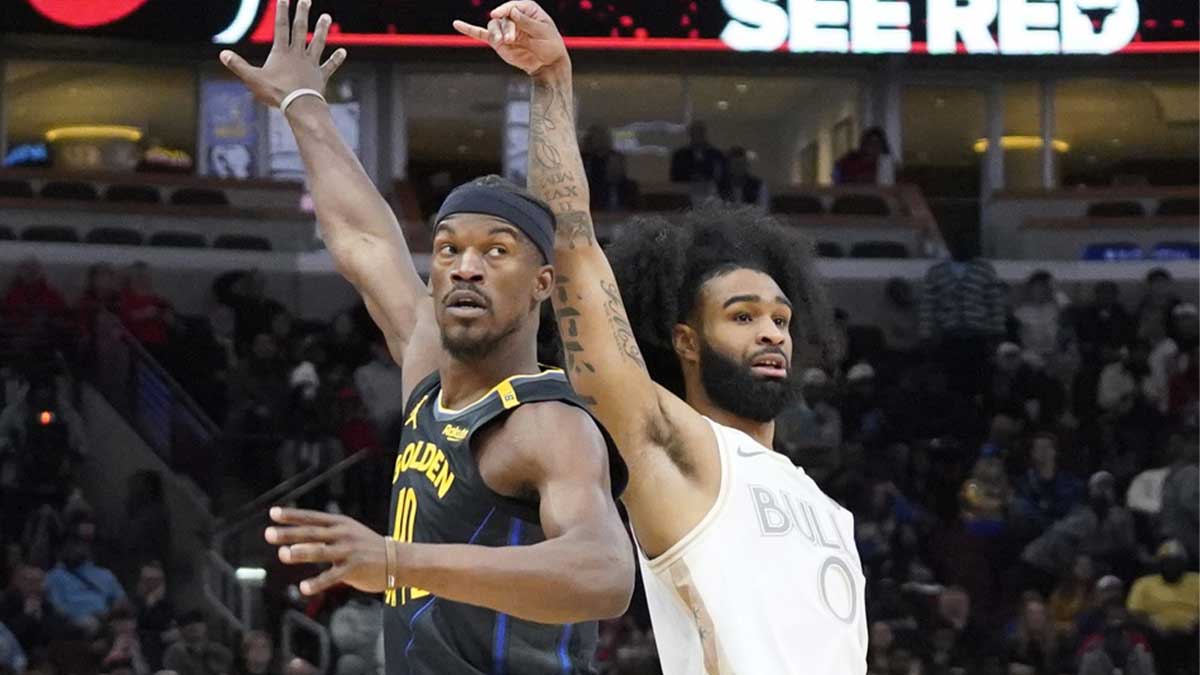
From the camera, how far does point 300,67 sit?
5234 millimetres

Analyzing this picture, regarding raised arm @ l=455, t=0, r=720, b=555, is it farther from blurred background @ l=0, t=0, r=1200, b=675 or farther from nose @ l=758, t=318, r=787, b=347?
blurred background @ l=0, t=0, r=1200, b=675

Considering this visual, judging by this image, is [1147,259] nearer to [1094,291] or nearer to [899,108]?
[1094,291]

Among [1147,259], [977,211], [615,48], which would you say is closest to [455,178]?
[615,48]

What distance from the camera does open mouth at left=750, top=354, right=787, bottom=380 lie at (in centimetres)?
456

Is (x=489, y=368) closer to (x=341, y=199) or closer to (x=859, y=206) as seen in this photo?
(x=341, y=199)

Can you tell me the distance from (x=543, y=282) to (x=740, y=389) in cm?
58

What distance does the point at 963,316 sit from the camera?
60.8 feet

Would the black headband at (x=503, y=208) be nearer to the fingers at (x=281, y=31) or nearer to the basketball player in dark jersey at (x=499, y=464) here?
the basketball player in dark jersey at (x=499, y=464)

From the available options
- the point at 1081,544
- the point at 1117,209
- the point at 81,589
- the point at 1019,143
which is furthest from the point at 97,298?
the point at 1019,143

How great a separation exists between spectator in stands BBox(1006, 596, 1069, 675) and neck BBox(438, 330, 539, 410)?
10.2 meters

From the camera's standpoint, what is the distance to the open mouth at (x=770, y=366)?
4559 millimetres

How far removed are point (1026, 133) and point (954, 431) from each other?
9.04m

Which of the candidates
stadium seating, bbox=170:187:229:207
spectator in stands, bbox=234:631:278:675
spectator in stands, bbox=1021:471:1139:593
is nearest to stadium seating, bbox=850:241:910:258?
spectator in stands, bbox=1021:471:1139:593

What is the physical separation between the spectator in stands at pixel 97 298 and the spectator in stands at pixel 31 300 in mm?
199
